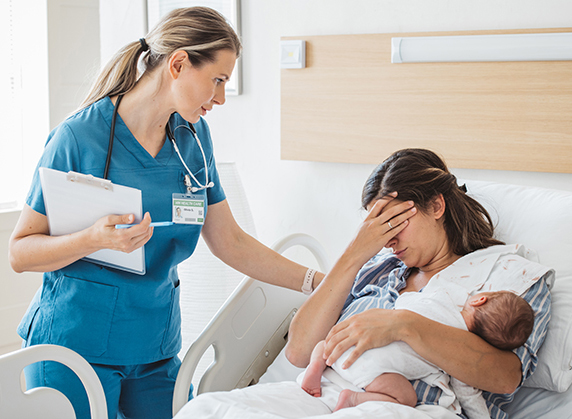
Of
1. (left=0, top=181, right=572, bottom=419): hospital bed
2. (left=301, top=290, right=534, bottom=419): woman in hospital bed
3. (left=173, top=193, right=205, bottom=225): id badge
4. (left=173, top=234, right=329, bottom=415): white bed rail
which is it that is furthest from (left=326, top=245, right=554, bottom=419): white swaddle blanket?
(left=173, top=193, right=205, bottom=225): id badge

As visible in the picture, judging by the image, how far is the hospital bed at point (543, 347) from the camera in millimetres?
1366

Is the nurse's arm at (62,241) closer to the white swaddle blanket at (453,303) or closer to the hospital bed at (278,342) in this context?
the hospital bed at (278,342)

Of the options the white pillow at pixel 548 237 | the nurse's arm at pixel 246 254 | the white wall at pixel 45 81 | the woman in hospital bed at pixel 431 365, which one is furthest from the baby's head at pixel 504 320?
the white wall at pixel 45 81

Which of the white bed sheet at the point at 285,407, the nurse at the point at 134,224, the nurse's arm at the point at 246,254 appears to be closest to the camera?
the white bed sheet at the point at 285,407

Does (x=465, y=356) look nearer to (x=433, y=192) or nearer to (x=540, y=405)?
(x=540, y=405)

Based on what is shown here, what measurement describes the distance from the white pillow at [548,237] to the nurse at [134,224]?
932 millimetres

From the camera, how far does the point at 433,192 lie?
1.51 metres

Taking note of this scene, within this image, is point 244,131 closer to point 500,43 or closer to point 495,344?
point 500,43

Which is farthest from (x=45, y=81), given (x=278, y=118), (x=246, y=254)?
(x=246, y=254)

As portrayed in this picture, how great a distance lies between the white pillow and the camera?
135cm

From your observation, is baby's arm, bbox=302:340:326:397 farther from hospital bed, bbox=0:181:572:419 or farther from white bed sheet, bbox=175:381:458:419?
hospital bed, bbox=0:181:572:419

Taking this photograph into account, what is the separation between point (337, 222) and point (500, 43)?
966 millimetres

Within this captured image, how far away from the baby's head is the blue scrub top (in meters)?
0.86

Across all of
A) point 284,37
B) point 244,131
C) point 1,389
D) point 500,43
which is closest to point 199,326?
point 244,131
